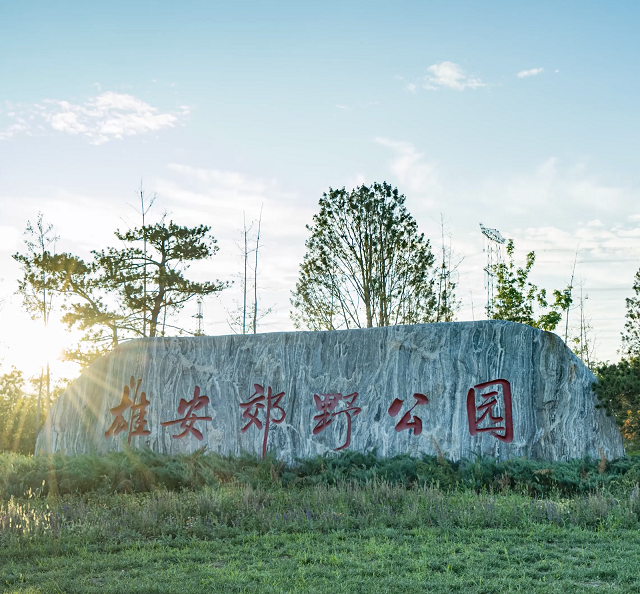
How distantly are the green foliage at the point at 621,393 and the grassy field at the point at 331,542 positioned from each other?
1798 mm

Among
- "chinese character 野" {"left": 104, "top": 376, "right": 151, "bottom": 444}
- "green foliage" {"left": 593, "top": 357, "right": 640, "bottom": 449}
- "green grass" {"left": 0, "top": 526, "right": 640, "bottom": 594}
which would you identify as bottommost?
"green grass" {"left": 0, "top": 526, "right": 640, "bottom": 594}

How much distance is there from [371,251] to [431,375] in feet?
28.9

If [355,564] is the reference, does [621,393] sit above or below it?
above

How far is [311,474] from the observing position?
1127 centimetres

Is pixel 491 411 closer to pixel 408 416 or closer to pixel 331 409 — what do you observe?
pixel 408 416

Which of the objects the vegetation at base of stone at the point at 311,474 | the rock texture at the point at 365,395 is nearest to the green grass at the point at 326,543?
the vegetation at base of stone at the point at 311,474

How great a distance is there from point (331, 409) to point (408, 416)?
1491 mm

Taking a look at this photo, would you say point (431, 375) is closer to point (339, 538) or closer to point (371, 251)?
point (339, 538)

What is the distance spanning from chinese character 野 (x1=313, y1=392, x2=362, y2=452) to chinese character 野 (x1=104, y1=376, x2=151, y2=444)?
13.1 ft

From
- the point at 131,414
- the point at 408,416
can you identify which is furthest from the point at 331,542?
the point at 131,414

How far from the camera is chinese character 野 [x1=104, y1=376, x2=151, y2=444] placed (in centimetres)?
1414

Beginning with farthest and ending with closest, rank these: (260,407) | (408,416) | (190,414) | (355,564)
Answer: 1. (190,414)
2. (260,407)
3. (408,416)
4. (355,564)

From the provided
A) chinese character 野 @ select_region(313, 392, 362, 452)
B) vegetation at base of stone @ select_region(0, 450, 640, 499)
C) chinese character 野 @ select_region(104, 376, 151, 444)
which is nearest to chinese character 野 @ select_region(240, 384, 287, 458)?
chinese character 野 @ select_region(313, 392, 362, 452)

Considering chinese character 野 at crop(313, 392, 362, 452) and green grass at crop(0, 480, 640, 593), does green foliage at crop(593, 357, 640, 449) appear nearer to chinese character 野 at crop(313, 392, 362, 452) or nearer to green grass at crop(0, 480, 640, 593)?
green grass at crop(0, 480, 640, 593)
